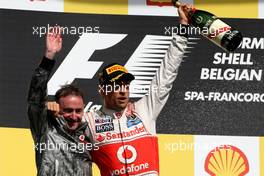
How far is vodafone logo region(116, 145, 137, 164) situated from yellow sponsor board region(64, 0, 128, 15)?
0.70 m

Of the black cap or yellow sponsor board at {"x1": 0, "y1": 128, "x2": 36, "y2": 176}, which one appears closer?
the black cap

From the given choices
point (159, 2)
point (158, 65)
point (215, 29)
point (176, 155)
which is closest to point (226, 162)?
point (176, 155)

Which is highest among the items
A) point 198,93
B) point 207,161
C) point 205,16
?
point 205,16

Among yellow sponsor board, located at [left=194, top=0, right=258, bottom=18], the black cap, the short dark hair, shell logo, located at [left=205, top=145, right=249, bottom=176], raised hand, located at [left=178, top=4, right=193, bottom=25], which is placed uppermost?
yellow sponsor board, located at [left=194, top=0, right=258, bottom=18]

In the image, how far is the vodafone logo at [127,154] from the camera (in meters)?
3.18

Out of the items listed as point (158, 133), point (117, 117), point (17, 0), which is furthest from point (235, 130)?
point (17, 0)

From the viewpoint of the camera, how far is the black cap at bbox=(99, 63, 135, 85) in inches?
127

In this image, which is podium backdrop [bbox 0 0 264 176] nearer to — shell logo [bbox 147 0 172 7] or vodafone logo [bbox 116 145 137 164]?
shell logo [bbox 147 0 172 7]

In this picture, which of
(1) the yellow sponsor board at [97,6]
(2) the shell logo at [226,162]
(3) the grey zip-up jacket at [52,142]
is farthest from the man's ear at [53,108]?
(2) the shell logo at [226,162]

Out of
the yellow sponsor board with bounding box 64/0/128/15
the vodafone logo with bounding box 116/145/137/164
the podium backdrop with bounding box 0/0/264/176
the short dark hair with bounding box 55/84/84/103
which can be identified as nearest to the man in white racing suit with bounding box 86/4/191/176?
the vodafone logo with bounding box 116/145/137/164

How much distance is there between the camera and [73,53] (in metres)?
3.51

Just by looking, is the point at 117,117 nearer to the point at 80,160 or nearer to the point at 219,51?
the point at 80,160

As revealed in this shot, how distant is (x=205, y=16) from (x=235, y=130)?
58cm

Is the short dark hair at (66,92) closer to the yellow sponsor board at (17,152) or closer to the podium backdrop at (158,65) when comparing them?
the podium backdrop at (158,65)
